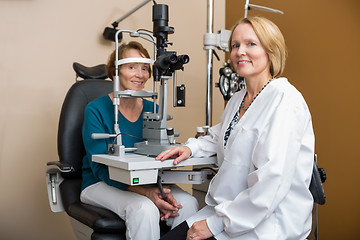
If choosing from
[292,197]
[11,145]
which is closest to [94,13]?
[11,145]

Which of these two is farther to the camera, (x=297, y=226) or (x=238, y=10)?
(x=238, y=10)

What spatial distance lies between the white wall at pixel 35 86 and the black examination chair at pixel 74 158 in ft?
1.70

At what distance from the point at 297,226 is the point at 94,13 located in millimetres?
Answer: 2084

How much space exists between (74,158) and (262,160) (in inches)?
43.2

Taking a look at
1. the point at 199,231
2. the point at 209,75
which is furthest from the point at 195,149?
the point at 209,75

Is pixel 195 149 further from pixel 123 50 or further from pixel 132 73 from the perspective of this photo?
pixel 123 50

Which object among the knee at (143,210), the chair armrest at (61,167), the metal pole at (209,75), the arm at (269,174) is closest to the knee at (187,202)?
the knee at (143,210)

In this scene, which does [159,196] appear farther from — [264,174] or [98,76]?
[98,76]

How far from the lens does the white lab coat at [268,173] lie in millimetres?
1143

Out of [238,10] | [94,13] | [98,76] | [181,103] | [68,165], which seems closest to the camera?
[181,103]

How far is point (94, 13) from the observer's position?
8.80ft

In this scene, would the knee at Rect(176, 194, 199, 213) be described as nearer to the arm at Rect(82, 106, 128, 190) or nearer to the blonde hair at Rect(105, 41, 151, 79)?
the arm at Rect(82, 106, 128, 190)

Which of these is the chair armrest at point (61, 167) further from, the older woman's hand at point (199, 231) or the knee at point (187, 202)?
the older woman's hand at point (199, 231)

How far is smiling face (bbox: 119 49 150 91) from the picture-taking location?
1793 mm
